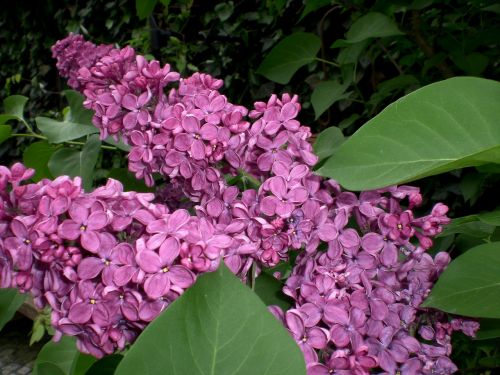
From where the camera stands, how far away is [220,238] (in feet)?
1.34

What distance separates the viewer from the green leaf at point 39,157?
2.89ft

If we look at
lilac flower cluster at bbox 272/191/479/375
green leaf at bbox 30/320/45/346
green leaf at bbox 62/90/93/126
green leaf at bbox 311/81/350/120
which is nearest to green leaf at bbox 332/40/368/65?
green leaf at bbox 311/81/350/120

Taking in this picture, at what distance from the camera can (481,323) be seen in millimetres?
540

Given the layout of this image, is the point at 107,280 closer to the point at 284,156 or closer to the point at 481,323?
the point at 284,156

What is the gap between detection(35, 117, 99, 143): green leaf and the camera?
0.82m

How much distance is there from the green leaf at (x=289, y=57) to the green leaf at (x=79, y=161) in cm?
49

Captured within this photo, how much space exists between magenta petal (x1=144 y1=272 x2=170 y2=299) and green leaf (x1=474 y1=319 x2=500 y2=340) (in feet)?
1.07

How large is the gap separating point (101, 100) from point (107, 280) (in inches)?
10.0

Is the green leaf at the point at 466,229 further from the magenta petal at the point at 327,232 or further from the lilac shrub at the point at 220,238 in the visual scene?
the magenta petal at the point at 327,232

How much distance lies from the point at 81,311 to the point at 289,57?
36.3 inches

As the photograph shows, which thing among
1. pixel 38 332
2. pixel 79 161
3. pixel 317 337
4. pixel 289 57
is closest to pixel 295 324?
pixel 317 337

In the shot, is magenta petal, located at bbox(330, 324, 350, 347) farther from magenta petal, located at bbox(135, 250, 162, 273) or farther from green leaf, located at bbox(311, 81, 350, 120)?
green leaf, located at bbox(311, 81, 350, 120)

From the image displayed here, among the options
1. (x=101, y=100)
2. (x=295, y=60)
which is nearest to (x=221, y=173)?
(x=101, y=100)

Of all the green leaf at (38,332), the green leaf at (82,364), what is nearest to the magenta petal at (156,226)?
the green leaf at (82,364)
